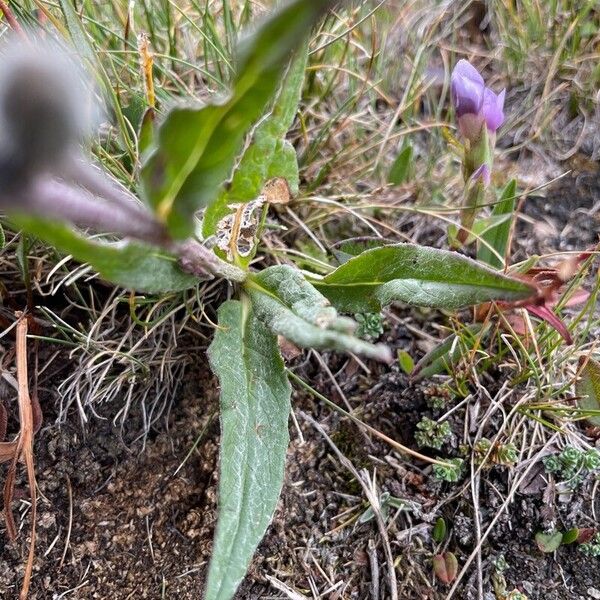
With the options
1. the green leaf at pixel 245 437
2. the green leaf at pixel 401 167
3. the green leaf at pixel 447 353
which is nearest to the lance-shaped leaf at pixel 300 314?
the green leaf at pixel 245 437

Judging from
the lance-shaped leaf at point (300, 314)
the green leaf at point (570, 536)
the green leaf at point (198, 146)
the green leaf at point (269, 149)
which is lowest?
the green leaf at point (570, 536)

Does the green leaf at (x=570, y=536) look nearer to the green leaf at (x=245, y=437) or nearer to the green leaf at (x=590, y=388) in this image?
the green leaf at (x=590, y=388)

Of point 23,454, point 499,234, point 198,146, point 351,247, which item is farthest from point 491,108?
point 23,454

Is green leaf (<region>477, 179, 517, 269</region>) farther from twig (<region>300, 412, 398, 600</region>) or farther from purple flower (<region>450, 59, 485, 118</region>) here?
twig (<region>300, 412, 398, 600</region>)

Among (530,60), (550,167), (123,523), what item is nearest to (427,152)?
(550,167)

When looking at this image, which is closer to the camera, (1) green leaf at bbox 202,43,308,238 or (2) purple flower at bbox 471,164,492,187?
(1) green leaf at bbox 202,43,308,238

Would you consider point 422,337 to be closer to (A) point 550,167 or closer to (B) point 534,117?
(A) point 550,167

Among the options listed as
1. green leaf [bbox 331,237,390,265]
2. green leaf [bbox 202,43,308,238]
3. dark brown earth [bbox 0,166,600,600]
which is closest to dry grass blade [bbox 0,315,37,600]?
dark brown earth [bbox 0,166,600,600]

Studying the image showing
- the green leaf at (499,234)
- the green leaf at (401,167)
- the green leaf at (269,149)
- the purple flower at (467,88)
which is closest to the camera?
the green leaf at (269,149)
